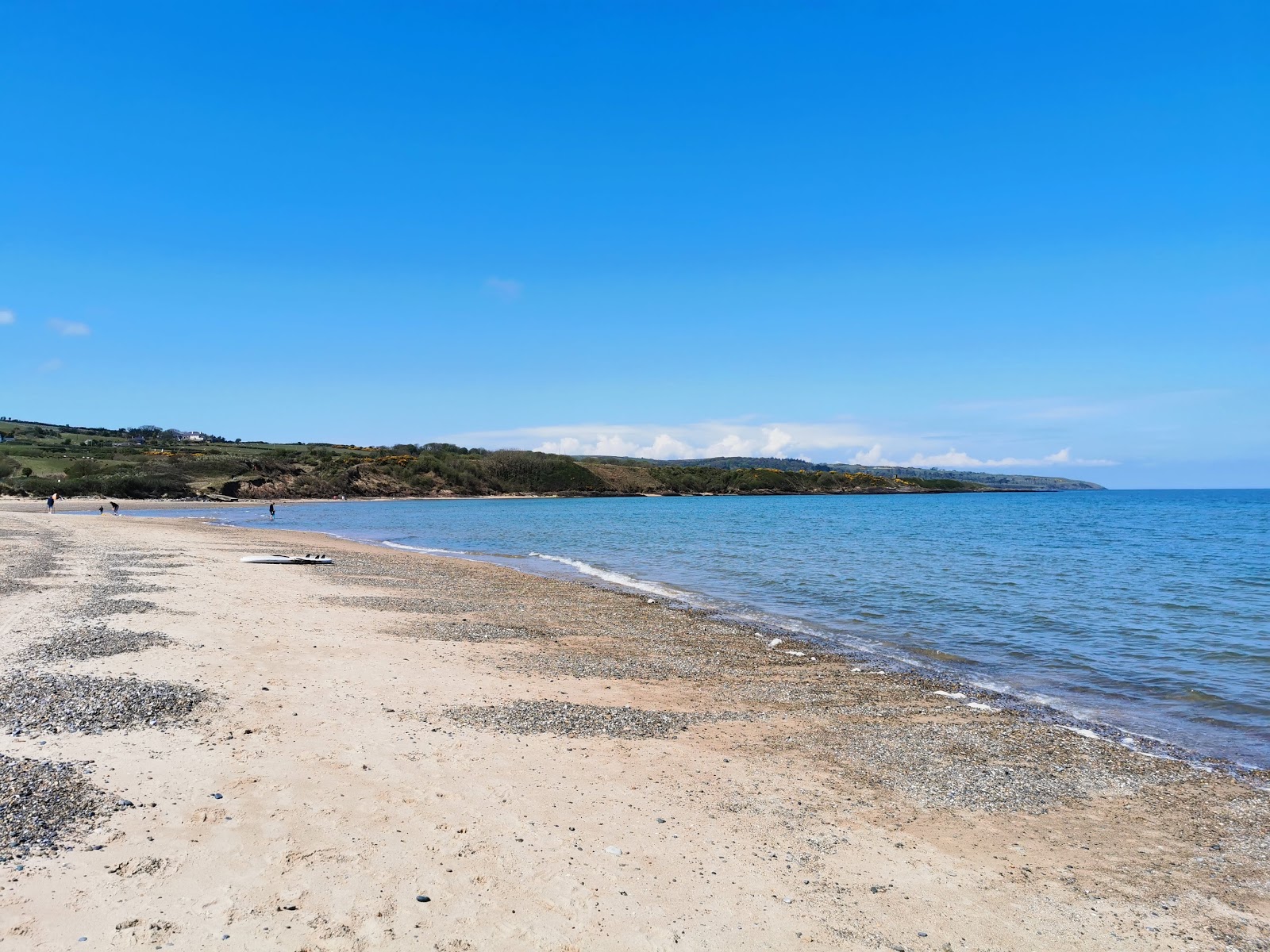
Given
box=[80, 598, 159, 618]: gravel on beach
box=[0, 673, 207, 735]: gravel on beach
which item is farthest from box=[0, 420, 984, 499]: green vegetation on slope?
box=[0, 673, 207, 735]: gravel on beach

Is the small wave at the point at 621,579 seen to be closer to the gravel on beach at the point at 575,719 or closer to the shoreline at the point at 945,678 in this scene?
the shoreline at the point at 945,678

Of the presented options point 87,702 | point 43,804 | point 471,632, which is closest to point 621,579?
point 471,632

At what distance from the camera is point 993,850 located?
20.8 feet

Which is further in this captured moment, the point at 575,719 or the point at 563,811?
the point at 575,719

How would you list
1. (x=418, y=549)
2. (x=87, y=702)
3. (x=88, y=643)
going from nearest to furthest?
(x=87, y=702), (x=88, y=643), (x=418, y=549)

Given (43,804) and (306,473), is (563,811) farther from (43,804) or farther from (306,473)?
(306,473)

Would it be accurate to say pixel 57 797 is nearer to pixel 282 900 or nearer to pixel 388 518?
pixel 282 900

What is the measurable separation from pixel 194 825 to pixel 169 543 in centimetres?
3000

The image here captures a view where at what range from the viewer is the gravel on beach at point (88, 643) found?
10250 millimetres

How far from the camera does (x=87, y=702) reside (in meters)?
8.21

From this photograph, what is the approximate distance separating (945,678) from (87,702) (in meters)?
12.0

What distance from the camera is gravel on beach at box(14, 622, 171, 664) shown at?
10250mm

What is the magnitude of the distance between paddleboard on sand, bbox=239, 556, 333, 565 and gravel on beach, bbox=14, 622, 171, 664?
12.9 metres

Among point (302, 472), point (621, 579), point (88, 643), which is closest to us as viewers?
point (88, 643)
